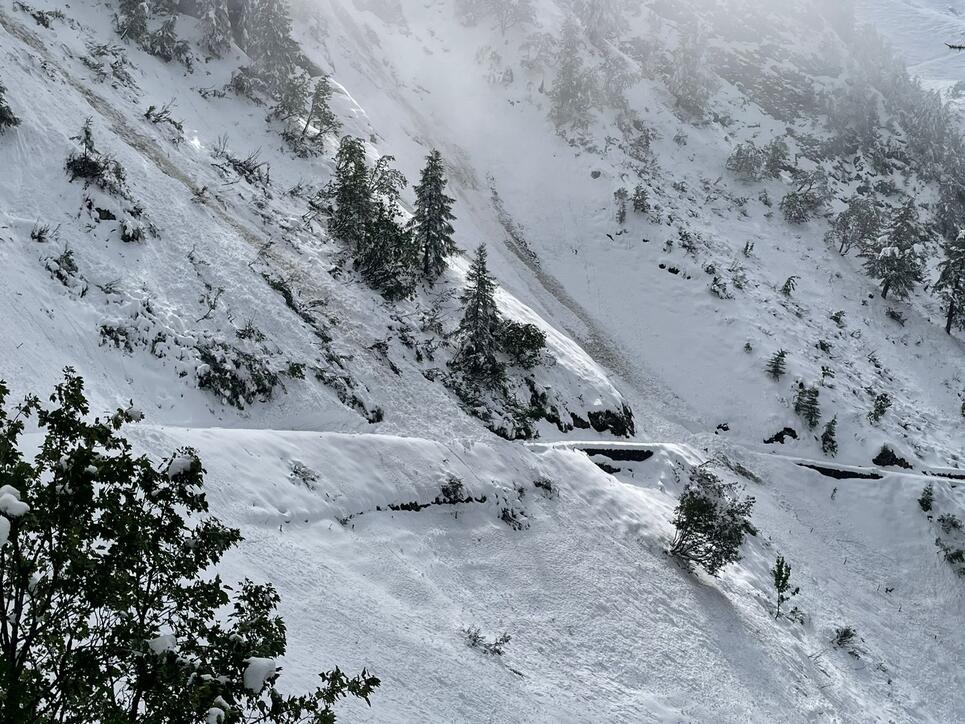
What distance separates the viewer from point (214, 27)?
32812mm

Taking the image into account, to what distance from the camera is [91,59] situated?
26.7 meters

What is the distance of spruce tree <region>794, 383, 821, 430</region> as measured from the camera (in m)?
30.9

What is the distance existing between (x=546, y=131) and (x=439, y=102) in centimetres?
855

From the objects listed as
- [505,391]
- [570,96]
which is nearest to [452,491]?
[505,391]

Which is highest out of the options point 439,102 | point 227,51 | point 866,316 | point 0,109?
point 866,316

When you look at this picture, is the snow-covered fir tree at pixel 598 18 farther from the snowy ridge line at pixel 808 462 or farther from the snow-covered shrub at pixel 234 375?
the snow-covered shrub at pixel 234 375

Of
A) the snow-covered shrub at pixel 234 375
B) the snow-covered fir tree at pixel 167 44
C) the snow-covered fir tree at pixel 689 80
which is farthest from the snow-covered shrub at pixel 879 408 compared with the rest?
the snow-covered fir tree at pixel 167 44

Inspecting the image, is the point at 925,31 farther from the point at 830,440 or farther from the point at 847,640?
the point at 847,640

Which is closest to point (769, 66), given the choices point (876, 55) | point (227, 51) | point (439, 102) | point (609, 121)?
point (876, 55)

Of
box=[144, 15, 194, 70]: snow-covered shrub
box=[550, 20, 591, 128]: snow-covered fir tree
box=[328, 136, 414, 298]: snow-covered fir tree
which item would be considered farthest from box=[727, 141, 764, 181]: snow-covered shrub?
box=[144, 15, 194, 70]: snow-covered shrub

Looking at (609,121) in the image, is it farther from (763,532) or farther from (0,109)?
(0,109)

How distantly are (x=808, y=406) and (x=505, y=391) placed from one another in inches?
640

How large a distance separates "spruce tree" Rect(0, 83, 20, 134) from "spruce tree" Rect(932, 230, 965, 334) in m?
48.9

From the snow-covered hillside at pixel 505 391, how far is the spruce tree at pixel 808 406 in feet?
1.43
